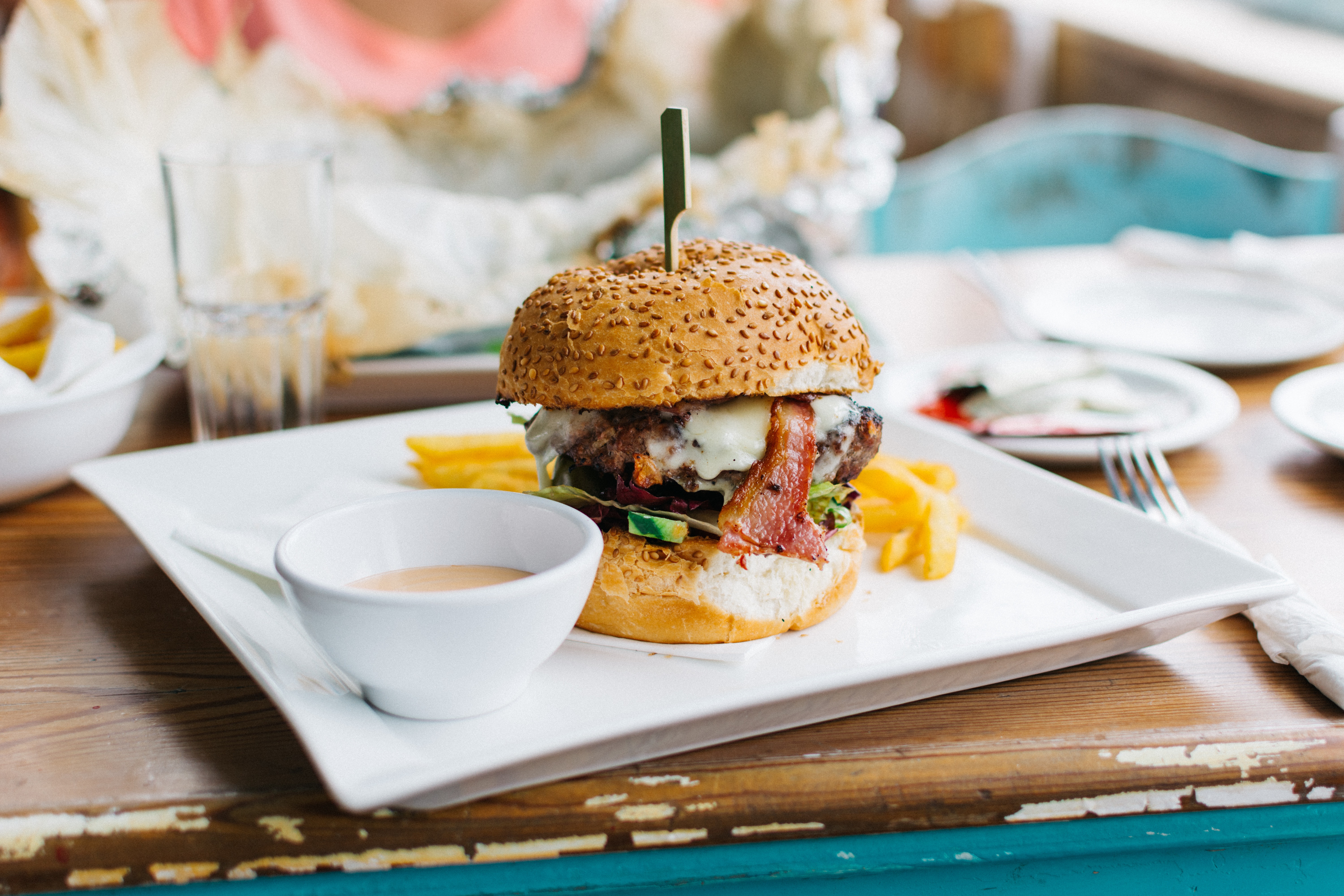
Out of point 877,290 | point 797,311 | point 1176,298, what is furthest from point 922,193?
point 797,311

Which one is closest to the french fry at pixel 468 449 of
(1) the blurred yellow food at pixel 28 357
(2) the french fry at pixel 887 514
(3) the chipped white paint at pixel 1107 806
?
(2) the french fry at pixel 887 514

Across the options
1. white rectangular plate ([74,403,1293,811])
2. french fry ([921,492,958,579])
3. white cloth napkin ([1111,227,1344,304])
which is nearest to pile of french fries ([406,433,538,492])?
white rectangular plate ([74,403,1293,811])

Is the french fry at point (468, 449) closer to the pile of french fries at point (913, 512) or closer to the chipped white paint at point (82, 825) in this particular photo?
the pile of french fries at point (913, 512)

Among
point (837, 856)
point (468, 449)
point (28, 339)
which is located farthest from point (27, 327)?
point (837, 856)

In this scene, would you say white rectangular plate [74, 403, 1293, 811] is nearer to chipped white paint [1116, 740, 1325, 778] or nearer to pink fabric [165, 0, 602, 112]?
chipped white paint [1116, 740, 1325, 778]

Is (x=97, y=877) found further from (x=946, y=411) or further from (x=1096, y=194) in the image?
(x=1096, y=194)

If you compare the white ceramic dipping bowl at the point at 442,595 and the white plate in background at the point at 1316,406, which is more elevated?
the white ceramic dipping bowl at the point at 442,595

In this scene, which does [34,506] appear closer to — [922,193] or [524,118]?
[524,118]
